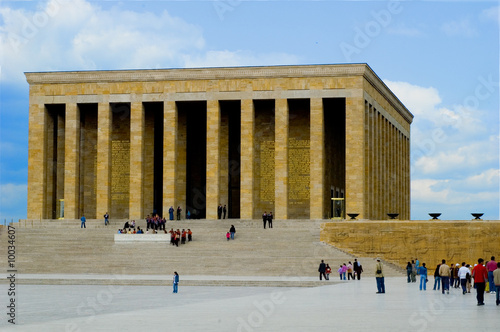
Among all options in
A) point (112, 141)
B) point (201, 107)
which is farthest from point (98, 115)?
point (201, 107)

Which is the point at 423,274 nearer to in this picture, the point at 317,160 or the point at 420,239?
the point at 420,239

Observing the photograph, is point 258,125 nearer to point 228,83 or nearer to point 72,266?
point 228,83

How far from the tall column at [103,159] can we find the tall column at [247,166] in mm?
8377

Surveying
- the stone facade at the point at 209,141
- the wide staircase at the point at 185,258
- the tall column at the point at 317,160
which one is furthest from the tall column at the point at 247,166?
the wide staircase at the point at 185,258

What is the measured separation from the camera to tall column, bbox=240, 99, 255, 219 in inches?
1901

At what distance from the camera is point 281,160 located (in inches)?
1898

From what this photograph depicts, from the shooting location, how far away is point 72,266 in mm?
35656

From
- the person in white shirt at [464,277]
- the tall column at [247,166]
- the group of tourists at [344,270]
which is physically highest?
the tall column at [247,166]

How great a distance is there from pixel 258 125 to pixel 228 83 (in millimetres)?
4253

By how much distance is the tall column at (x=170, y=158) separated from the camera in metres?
49.1

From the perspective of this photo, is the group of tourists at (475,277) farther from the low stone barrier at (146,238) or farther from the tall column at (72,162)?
the tall column at (72,162)

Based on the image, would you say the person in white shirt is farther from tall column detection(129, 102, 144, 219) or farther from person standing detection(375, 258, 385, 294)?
tall column detection(129, 102, 144, 219)

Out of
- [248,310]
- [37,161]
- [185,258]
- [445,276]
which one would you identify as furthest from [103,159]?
[248,310]

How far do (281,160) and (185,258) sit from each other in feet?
45.5
